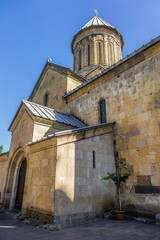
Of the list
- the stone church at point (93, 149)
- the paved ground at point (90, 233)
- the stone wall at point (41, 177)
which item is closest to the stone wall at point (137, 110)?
the stone church at point (93, 149)

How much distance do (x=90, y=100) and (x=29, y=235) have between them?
7.36 metres

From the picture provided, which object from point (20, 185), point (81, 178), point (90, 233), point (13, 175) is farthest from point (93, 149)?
point (13, 175)

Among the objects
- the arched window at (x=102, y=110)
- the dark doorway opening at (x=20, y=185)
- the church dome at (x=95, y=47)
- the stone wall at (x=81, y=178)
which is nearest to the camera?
the stone wall at (x=81, y=178)

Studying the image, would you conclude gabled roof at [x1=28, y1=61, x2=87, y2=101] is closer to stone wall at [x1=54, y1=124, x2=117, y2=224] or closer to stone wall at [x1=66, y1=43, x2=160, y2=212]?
stone wall at [x1=66, y1=43, x2=160, y2=212]

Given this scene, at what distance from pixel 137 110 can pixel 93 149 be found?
255 centimetres

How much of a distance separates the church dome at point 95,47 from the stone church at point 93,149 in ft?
23.2

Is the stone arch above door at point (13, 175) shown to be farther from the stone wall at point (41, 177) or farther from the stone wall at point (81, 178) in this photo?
the stone wall at point (81, 178)

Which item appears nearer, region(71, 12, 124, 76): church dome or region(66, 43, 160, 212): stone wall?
region(66, 43, 160, 212): stone wall

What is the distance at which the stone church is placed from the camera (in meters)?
5.67

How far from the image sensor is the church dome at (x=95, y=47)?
16.4 meters

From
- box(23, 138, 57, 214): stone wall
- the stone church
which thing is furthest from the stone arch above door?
box(23, 138, 57, 214): stone wall

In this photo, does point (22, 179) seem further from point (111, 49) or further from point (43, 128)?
point (111, 49)

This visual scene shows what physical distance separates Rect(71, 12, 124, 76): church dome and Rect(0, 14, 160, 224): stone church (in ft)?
23.2

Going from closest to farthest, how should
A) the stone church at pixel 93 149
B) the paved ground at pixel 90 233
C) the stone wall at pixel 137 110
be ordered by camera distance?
1. the paved ground at pixel 90 233
2. the stone church at pixel 93 149
3. the stone wall at pixel 137 110
